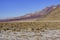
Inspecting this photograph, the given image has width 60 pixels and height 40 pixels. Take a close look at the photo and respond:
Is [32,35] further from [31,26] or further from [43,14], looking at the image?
[43,14]

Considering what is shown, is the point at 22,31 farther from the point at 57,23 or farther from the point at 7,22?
the point at 57,23

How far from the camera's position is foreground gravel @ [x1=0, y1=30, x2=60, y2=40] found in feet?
11.2

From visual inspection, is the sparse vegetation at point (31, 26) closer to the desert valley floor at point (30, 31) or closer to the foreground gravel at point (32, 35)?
the desert valley floor at point (30, 31)

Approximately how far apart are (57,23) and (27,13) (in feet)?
2.61

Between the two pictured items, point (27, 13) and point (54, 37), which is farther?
point (27, 13)

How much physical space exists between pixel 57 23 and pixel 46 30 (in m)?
0.32

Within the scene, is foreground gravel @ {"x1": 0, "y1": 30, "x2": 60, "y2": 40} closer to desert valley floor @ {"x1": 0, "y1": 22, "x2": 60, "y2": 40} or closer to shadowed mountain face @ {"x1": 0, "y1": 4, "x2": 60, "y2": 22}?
desert valley floor @ {"x1": 0, "y1": 22, "x2": 60, "y2": 40}

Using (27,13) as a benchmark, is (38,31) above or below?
below

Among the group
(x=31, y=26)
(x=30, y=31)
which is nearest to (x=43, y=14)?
(x=31, y=26)

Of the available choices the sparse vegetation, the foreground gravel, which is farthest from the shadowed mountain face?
the foreground gravel

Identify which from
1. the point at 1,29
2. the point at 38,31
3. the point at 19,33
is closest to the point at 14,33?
the point at 19,33

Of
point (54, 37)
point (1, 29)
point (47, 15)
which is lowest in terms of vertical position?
point (54, 37)

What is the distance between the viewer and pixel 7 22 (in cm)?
359

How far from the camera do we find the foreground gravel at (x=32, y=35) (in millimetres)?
3410
